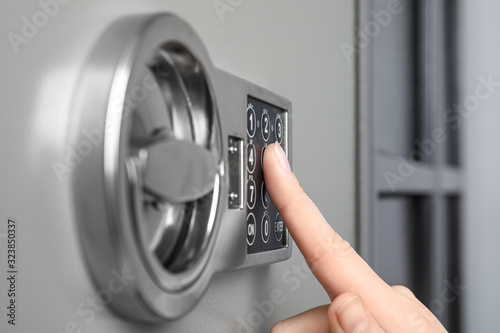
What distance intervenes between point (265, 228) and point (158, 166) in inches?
5.7

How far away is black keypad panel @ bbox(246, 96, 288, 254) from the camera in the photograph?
0.31 metres

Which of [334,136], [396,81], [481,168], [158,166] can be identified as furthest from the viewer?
[481,168]

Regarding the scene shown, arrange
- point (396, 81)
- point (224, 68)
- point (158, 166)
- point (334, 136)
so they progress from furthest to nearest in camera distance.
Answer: point (396, 81)
point (334, 136)
point (224, 68)
point (158, 166)

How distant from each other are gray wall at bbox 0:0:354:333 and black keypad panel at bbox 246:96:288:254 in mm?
23

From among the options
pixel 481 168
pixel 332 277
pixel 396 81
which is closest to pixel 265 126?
pixel 332 277

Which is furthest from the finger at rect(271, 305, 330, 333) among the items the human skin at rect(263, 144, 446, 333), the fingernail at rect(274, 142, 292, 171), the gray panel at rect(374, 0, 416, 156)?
the gray panel at rect(374, 0, 416, 156)

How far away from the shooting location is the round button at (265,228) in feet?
1.11

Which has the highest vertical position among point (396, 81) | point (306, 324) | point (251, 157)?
point (396, 81)

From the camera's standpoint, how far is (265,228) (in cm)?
34

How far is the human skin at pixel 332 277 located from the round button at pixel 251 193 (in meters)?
0.02

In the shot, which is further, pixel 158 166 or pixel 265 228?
pixel 265 228

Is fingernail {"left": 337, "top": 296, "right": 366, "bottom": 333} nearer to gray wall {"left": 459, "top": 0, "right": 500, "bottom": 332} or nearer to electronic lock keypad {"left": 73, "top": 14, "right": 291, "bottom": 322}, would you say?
electronic lock keypad {"left": 73, "top": 14, "right": 291, "bottom": 322}

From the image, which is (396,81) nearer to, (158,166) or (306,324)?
(306,324)

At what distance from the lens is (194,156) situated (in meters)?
0.23
